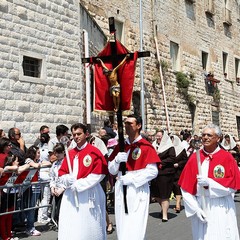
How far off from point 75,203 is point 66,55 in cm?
799

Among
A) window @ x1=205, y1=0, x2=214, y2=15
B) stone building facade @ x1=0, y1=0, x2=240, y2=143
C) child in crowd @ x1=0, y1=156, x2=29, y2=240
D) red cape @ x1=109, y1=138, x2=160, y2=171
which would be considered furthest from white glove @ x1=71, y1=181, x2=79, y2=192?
window @ x1=205, y1=0, x2=214, y2=15

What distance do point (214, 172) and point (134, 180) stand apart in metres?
1.09

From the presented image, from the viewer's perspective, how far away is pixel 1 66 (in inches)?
440

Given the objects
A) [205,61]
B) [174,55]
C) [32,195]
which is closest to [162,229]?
[32,195]

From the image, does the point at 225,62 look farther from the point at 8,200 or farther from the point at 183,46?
the point at 8,200

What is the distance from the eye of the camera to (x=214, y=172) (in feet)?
17.0

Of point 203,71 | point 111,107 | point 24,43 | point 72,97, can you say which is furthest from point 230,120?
point 111,107

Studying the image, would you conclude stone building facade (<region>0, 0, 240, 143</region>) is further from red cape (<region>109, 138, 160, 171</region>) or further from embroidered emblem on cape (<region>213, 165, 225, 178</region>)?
embroidered emblem on cape (<region>213, 165, 225, 178</region>)

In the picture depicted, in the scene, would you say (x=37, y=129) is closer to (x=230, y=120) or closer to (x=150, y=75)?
(x=150, y=75)

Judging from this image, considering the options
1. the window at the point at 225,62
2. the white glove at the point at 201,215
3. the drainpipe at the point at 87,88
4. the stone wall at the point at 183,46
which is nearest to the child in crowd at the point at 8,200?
the white glove at the point at 201,215

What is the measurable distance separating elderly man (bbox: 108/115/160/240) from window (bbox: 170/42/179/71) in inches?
641

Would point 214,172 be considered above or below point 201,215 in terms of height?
above

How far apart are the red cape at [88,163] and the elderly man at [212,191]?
1.07 meters

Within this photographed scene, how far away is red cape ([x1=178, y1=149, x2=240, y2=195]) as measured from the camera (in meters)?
5.14
